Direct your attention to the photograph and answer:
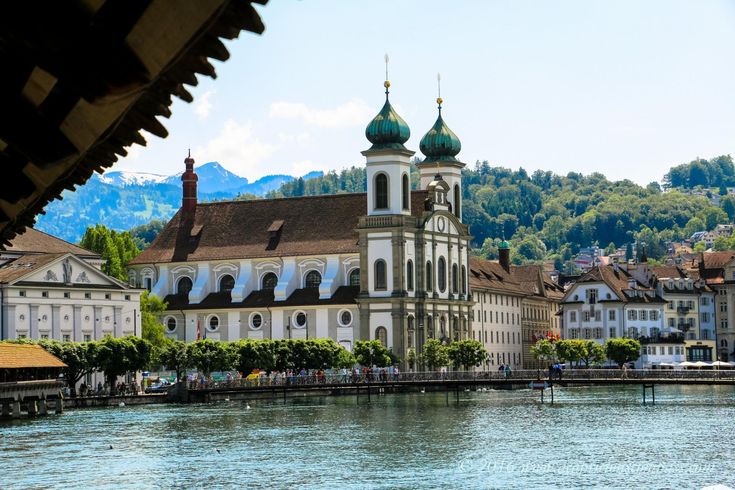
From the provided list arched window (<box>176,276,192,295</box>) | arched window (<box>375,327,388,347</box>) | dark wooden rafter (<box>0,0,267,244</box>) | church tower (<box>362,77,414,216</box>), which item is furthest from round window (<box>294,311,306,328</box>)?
dark wooden rafter (<box>0,0,267,244</box>)

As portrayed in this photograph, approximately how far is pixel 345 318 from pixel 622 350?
31.3 metres

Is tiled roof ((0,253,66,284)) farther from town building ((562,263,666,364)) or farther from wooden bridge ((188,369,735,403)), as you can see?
town building ((562,263,666,364))

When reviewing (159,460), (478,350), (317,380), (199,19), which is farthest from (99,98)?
(478,350)

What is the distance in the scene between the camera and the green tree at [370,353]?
119625mm

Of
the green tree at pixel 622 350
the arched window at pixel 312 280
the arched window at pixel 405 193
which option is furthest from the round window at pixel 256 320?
the green tree at pixel 622 350

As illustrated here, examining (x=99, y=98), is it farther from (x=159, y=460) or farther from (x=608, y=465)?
(x=159, y=460)

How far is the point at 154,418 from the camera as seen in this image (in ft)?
266

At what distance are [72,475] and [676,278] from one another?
12692 cm

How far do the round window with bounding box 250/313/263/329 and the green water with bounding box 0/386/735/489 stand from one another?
37969 mm

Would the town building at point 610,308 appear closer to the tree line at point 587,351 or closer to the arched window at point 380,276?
the tree line at point 587,351

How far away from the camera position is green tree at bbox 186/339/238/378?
107688mm

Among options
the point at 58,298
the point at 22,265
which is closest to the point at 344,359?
the point at 58,298

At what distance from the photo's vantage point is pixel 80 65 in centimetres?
678

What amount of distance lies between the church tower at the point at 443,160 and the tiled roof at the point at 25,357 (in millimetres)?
57725
